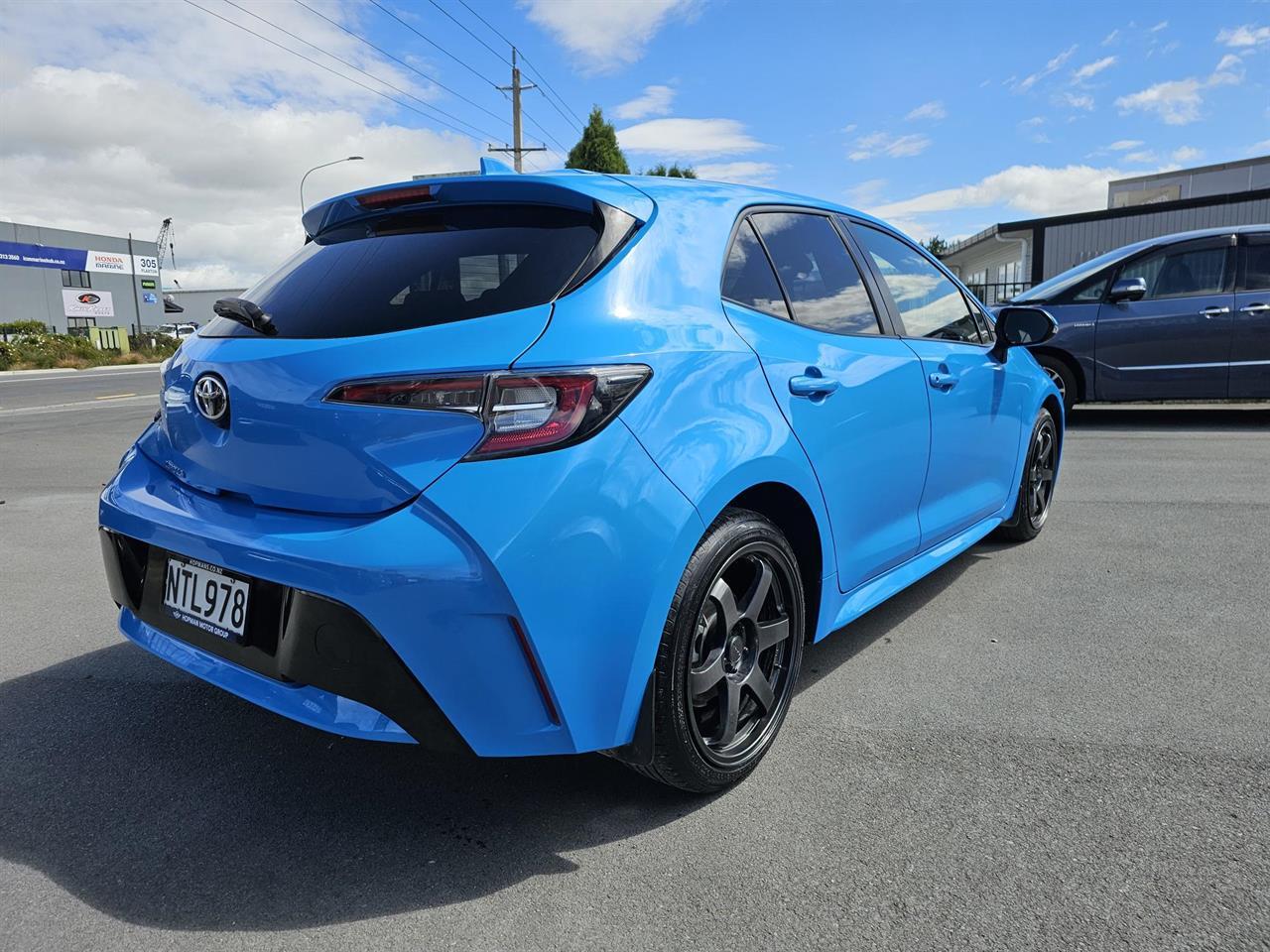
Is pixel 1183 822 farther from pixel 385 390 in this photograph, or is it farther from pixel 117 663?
pixel 117 663

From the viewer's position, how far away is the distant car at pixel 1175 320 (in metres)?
8.34

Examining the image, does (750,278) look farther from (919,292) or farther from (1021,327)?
(1021,327)

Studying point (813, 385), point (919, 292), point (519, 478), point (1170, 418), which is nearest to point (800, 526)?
point (813, 385)

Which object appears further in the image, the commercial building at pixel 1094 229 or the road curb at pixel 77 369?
the road curb at pixel 77 369

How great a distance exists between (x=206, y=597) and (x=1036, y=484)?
13.2ft

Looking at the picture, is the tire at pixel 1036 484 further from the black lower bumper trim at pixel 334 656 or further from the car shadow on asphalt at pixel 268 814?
the black lower bumper trim at pixel 334 656

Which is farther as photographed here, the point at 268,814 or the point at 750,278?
the point at 750,278

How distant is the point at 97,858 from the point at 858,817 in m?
1.81

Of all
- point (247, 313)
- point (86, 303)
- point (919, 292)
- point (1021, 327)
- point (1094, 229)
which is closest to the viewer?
point (247, 313)

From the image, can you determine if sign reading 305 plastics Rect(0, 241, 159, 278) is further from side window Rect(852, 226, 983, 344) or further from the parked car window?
side window Rect(852, 226, 983, 344)

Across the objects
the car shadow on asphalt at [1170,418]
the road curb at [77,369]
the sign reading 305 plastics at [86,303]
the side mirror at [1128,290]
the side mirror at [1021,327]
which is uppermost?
the sign reading 305 plastics at [86,303]

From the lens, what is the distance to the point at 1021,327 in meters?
4.00

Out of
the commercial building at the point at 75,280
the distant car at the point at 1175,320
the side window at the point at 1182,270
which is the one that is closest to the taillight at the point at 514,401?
the distant car at the point at 1175,320

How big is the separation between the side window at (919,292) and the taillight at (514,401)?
5.85 feet
